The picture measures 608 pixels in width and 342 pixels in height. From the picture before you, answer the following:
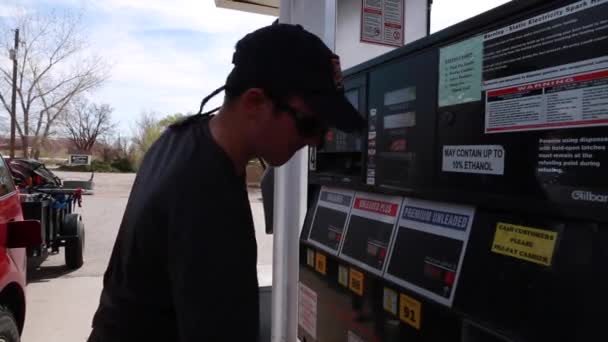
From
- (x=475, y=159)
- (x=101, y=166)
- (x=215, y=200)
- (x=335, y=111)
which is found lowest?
(x=101, y=166)

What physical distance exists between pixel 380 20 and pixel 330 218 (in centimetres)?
112

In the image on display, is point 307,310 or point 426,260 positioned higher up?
point 426,260

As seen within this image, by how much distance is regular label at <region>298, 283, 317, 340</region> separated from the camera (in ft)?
7.60

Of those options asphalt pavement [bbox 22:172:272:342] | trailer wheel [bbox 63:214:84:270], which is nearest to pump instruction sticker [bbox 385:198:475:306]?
asphalt pavement [bbox 22:172:272:342]

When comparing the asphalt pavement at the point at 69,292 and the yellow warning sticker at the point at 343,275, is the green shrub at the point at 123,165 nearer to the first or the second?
the asphalt pavement at the point at 69,292

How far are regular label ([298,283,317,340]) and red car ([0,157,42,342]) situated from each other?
165 centimetres

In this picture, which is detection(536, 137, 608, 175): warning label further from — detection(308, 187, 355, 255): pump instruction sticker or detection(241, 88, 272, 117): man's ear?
detection(308, 187, 355, 255): pump instruction sticker

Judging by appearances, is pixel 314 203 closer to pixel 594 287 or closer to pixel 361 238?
pixel 361 238

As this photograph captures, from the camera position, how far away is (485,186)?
140cm

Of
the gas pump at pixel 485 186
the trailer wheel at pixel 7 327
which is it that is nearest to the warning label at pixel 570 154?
the gas pump at pixel 485 186

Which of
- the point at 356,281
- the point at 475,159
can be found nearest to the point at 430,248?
Result: the point at 475,159

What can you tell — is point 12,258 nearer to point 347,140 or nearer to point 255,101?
point 347,140

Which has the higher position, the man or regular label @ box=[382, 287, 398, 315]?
the man

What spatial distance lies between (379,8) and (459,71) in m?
1.23
